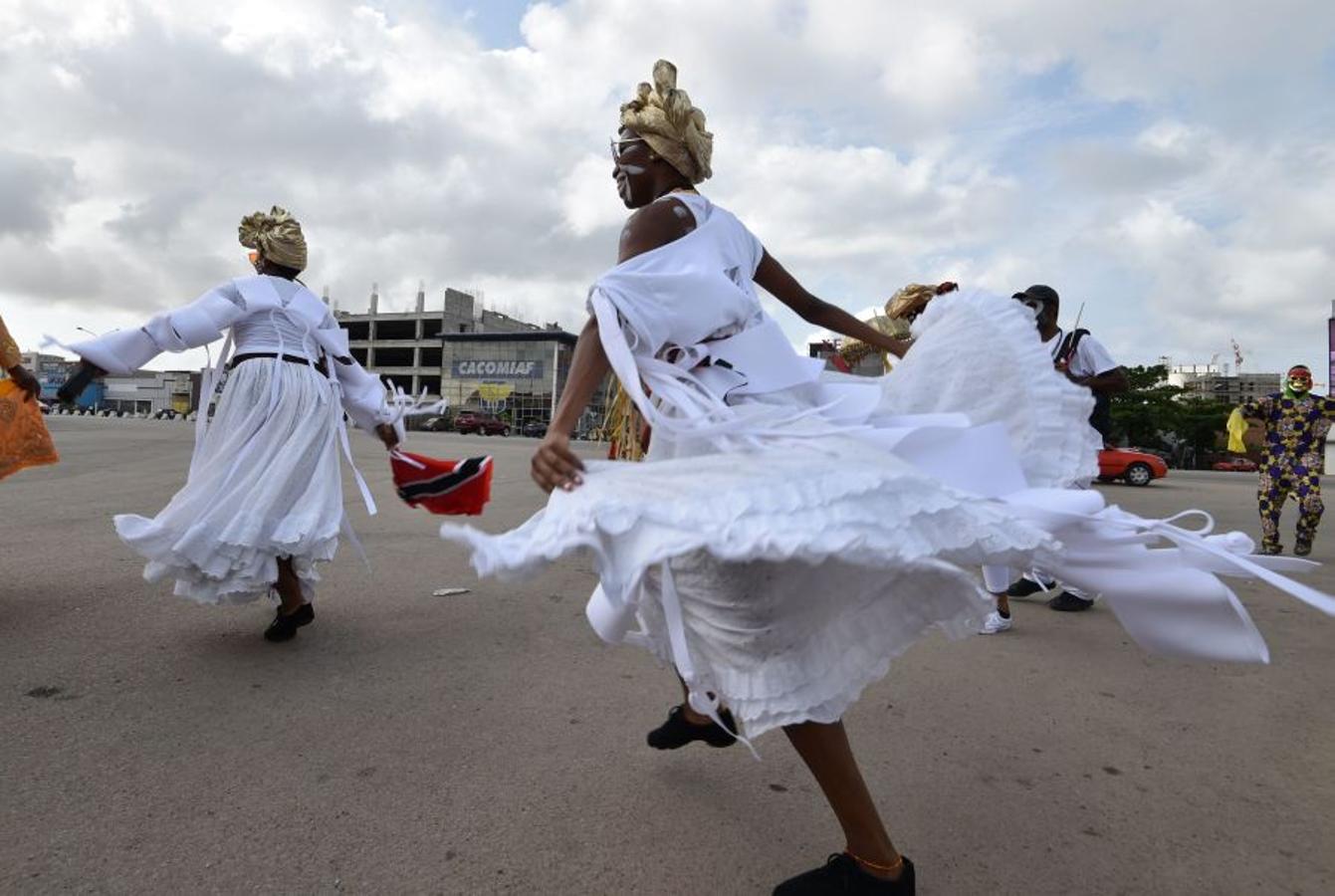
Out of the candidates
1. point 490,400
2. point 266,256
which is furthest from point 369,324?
point 266,256

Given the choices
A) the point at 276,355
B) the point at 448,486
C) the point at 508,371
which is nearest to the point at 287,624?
the point at 448,486

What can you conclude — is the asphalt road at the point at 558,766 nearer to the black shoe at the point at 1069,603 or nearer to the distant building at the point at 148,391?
the black shoe at the point at 1069,603

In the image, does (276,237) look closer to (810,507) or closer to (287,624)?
(287,624)

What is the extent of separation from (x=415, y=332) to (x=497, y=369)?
1327cm

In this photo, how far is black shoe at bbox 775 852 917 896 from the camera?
1562 mm

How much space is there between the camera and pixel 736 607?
156 cm

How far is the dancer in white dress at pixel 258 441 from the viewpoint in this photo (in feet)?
10.2

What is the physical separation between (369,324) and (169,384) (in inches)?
1058

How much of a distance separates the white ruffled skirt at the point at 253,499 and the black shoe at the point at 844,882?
2.39 m

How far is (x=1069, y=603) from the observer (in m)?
4.46

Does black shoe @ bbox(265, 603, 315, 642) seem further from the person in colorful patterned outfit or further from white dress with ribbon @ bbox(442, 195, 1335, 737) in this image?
the person in colorful patterned outfit

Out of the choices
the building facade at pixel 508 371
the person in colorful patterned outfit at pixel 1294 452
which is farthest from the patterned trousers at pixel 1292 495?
the building facade at pixel 508 371

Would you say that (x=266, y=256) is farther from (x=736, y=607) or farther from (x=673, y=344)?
(x=736, y=607)

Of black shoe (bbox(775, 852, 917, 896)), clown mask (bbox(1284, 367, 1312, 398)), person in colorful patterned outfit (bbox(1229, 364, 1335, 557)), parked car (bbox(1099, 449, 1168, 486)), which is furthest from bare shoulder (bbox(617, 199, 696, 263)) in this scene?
parked car (bbox(1099, 449, 1168, 486))
